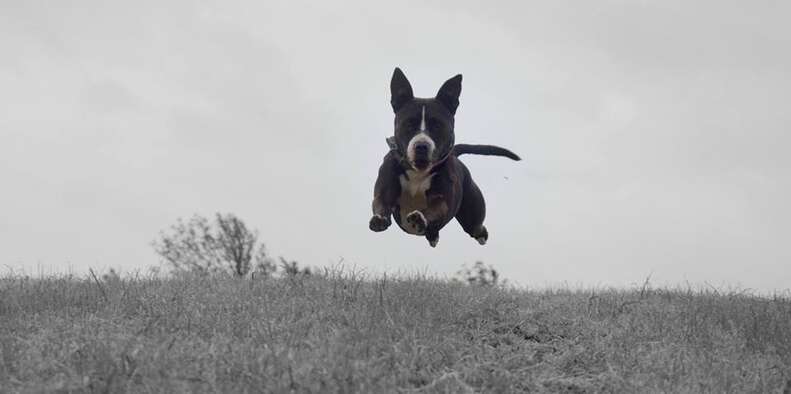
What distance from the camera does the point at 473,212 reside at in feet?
35.1

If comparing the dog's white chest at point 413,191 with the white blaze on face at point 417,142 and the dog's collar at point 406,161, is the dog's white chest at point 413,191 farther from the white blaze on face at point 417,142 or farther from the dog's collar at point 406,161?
the white blaze on face at point 417,142

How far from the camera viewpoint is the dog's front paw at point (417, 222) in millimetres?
8641

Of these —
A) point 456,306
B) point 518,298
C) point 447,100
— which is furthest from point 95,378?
point 518,298

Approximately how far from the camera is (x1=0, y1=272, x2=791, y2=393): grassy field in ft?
22.1

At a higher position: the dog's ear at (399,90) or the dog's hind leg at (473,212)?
the dog's ear at (399,90)

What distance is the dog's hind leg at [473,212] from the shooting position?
34.9ft

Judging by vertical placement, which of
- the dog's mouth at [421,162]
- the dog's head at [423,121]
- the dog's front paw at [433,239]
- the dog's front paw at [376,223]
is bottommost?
the dog's front paw at [433,239]

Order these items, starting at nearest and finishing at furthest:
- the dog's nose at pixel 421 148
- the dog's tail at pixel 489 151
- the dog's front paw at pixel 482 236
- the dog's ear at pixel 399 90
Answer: the dog's nose at pixel 421 148
the dog's ear at pixel 399 90
the dog's front paw at pixel 482 236
the dog's tail at pixel 489 151

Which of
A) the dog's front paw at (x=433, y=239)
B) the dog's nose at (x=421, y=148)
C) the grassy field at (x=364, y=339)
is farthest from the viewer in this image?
the dog's front paw at (x=433, y=239)

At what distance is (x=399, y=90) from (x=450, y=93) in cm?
57

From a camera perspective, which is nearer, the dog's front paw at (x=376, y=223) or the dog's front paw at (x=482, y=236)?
the dog's front paw at (x=376, y=223)

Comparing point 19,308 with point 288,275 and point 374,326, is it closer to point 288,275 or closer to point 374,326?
point 288,275

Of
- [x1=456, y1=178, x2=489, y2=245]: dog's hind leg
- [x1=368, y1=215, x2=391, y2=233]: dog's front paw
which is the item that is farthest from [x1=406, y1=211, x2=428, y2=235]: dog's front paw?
[x1=456, y1=178, x2=489, y2=245]: dog's hind leg

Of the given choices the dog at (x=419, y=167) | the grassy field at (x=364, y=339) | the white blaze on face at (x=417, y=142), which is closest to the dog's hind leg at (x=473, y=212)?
the grassy field at (x=364, y=339)
